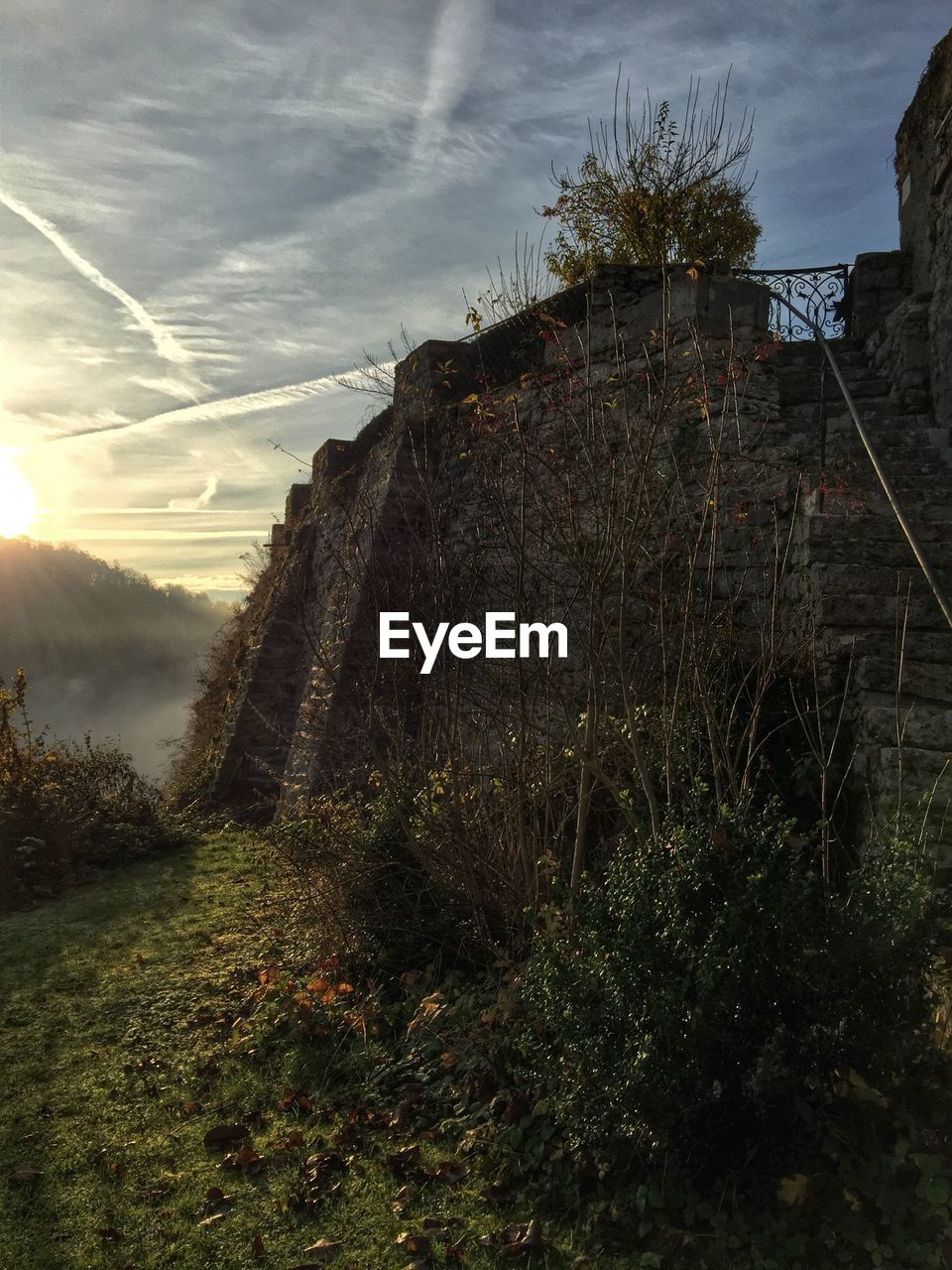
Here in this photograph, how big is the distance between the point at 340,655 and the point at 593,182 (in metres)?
6.05

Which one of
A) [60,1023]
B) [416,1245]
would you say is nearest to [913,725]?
[416,1245]

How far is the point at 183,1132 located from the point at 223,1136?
0.21 meters

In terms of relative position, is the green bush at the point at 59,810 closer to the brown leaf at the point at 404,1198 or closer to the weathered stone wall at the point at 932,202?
the brown leaf at the point at 404,1198

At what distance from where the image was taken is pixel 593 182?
35.2ft

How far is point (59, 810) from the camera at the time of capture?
8.77m

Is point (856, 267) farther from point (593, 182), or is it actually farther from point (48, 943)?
point (48, 943)

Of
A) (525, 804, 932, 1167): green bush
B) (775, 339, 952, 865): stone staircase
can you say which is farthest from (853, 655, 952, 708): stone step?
(525, 804, 932, 1167): green bush

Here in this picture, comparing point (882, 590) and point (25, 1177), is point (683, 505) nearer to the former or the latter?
point (882, 590)

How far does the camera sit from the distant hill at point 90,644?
128ft

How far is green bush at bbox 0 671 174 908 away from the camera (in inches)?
320

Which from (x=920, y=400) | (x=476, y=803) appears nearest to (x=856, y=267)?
(x=920, y=400)

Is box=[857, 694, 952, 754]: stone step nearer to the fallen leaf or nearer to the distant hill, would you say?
the fallen leaf


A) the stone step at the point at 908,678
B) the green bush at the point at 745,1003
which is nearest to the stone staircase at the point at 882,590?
the stone step at the point at 908,678

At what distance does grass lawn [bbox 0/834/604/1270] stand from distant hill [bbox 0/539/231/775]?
110ft
